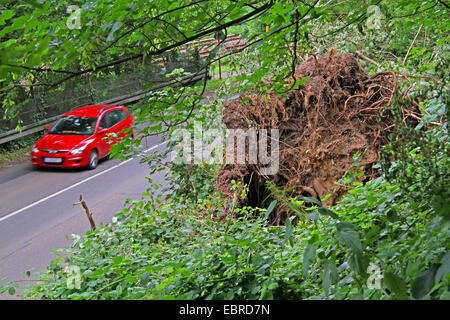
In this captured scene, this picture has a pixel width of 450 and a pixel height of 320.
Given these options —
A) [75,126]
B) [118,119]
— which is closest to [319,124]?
[118,119]

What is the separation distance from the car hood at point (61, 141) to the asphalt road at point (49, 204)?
0.88 metres

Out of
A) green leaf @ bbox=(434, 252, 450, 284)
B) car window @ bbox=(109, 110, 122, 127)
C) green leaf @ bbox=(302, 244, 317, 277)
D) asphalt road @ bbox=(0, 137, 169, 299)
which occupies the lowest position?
asphalt road @ bbox=(0, 137, 169, 299)

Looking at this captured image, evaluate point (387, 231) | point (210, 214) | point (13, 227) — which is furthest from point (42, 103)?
point (387, 231)

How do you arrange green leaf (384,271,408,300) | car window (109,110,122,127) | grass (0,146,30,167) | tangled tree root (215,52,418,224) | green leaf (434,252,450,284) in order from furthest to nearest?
1. grass (0,146,30,167)
2. car window (109,110,122,127)
3. tangled tree root (215,52,418,224)
4. green leaf (384,271,408,300)
5. green leaf (434,252,450,284)

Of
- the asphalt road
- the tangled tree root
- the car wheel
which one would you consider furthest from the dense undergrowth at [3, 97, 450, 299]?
the car wheel

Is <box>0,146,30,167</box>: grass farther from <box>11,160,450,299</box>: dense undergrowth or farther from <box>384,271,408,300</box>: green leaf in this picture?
<box>384,271,408,300</box>: green leaf

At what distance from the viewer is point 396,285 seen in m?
2.31

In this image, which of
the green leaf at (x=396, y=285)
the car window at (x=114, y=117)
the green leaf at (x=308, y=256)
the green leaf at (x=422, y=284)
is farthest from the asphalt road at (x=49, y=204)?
the green leaf at (x=422, y=284)

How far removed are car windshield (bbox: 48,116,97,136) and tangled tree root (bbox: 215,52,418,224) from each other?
27.8 feet

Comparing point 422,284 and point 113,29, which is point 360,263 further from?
point 113,29

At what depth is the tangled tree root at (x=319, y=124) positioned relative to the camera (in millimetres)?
7621

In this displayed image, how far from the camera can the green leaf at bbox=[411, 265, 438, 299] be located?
2.16m

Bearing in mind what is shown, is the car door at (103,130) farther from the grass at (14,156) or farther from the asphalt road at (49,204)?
the grass at (14,156)

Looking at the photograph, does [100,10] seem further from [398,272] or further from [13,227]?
[13,227]
